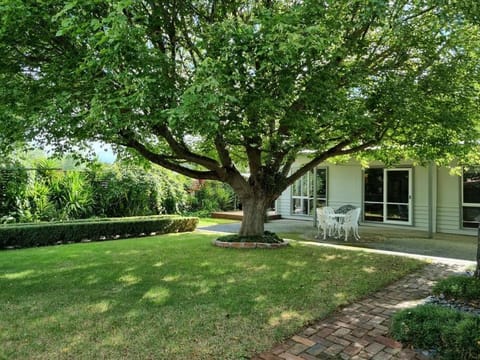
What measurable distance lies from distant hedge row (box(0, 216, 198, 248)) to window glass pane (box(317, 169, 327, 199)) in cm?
642

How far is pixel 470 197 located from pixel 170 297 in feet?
37.8

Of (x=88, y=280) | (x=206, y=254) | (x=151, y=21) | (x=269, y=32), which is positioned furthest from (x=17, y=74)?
(x=206, y=254)

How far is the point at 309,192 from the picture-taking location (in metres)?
17.0

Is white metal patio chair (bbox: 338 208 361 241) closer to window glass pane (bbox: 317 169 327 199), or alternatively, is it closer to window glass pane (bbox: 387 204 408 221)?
window glass pane (bbox: 387 204 408 221)

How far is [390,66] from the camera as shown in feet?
24.6

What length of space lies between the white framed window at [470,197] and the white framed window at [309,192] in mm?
5546

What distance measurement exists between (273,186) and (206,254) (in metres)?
2.67

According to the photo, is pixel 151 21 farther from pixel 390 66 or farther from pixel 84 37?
pixel 390 66

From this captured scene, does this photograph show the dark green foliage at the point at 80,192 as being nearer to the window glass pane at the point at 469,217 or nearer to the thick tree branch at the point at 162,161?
the thick tree branch at the point at 162,161

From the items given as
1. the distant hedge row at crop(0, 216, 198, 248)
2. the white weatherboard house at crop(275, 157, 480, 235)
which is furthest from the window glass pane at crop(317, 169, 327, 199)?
the distant hedge row at crop(0, 216, 198, 248)

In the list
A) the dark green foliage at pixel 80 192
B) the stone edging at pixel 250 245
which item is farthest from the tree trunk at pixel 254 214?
the dark green foliage at pixel 80 192

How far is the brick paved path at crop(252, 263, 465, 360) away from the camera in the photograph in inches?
133

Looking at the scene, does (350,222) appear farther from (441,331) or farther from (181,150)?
(441,331)

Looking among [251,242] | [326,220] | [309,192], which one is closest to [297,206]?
[309,192]
